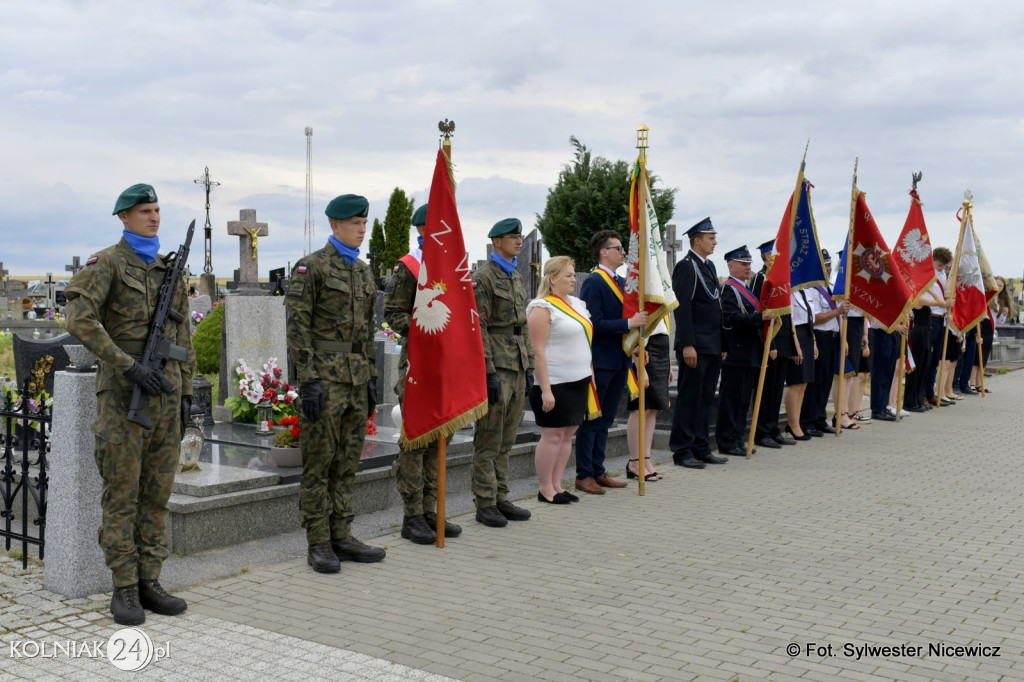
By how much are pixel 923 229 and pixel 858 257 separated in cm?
180

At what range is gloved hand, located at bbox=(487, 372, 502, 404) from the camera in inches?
270

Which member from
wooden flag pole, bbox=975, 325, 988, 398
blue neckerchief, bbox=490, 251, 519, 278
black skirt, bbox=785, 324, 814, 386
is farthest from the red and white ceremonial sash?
wooden flag pole, bbox=975, 325, 988, 398

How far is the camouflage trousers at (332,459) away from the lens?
588cm

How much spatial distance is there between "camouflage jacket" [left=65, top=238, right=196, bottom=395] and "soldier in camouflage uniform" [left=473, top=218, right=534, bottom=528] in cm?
235

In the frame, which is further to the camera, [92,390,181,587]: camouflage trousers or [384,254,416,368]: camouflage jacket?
[384,254,416,368]: camouflage jacket

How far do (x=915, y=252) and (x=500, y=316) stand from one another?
27.7ft

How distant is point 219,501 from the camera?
6.35m

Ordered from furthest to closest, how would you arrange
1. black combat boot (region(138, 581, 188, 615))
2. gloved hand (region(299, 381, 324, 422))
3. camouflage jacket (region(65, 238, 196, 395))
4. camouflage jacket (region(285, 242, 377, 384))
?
camouflage jacket (region(285, 242, 377, 384))
gloved hand (region(299, 381, 324, 422))
black combat boot (region(138, 581, 188, 615))
camouflage jacket (region(65, 238, 196, 395))

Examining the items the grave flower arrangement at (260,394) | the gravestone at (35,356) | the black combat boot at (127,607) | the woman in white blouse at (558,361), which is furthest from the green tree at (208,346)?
the black combat boot at (127,607)

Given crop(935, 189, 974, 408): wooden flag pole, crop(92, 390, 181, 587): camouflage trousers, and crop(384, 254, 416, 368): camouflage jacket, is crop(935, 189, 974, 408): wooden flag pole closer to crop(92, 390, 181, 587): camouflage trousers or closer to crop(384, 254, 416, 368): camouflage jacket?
crop(384, 254, 416, 368): camouflage jacket

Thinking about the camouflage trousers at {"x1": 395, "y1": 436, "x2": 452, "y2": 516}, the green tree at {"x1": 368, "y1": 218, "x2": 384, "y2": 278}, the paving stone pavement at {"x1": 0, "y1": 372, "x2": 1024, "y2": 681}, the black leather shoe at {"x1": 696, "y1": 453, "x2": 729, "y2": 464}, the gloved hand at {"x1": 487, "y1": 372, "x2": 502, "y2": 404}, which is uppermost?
the green tree at {"x1": 368, "y1": 218, "x2": 384, "y2": 278}

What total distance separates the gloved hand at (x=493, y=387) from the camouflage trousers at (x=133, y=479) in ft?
7.36

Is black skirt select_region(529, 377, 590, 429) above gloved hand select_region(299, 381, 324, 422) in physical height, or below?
below

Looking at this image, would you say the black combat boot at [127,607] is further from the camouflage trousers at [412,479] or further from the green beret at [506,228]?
the green beret at [506,228]
